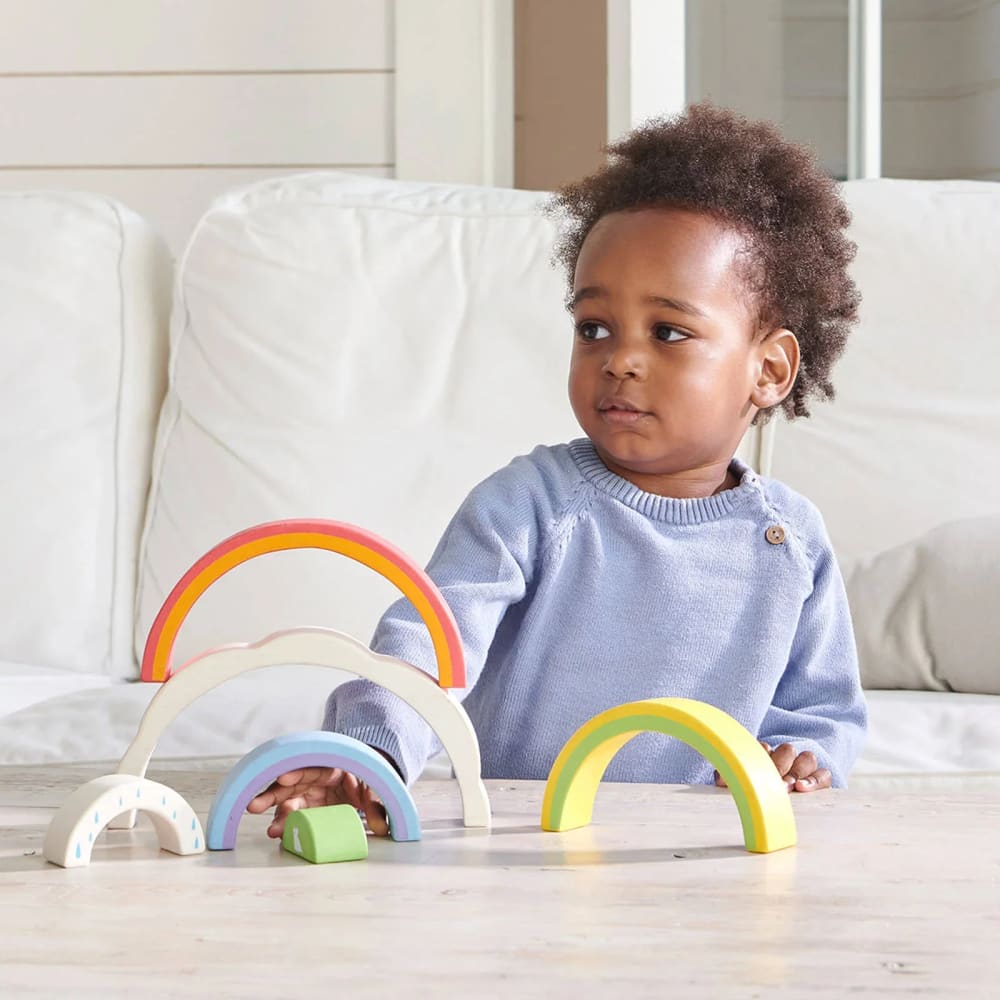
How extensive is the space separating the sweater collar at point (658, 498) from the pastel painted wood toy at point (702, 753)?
0.40 m

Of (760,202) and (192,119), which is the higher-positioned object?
(192,119)

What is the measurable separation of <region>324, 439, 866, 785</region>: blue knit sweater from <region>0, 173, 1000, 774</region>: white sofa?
1.69 ft

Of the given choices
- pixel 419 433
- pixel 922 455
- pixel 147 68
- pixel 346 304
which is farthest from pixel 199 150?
pixel 922 455

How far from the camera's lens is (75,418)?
5.82ft

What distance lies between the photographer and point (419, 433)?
172cm

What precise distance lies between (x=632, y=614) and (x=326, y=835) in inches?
18.7

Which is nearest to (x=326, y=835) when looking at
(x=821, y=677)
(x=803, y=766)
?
(x=803, y=766)

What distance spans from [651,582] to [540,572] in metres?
0.08

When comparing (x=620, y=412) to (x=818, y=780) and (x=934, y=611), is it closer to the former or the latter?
(x=818, y=780)

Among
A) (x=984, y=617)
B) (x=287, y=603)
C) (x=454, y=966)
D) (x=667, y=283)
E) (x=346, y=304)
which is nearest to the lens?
(x=454, y=966)

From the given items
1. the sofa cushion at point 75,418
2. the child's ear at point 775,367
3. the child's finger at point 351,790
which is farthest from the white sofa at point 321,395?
the child's finger at point 351,790

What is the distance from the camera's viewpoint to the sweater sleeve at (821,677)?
1.07 meters

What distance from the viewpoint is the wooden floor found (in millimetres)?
452

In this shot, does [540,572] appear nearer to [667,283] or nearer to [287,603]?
[667,283]
